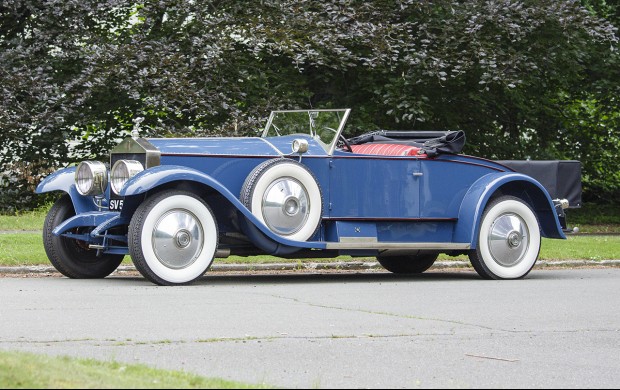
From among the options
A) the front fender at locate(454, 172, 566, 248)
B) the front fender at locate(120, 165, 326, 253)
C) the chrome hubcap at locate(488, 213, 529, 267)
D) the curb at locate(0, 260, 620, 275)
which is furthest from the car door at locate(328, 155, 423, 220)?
the curb at locate(0, 260, 620, 275)

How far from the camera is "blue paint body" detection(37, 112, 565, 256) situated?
11758 mm

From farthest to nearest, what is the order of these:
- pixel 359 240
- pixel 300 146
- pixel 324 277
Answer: pixel 324 277 < pixel 359 240 < pixel 300 146

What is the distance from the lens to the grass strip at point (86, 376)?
17.4 ft

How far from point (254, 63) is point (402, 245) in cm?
1056

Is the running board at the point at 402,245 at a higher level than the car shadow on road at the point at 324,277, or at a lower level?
higher

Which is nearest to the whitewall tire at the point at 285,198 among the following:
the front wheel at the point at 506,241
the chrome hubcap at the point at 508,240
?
the front wheel at the point at 506,241

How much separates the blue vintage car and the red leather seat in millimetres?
13

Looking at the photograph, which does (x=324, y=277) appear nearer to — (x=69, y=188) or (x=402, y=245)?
(x=402, y=245)

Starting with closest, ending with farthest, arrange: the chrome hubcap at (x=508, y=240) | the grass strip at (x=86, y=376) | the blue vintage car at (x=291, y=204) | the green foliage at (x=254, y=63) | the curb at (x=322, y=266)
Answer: the grass strip at (x=86, y=376)
the blue vintage car at (x=291, y=204)
the chrome hubcap at (x=508, y=240)
the curb at (x=322, y=266)
the green foliage at (x=254, y=63)

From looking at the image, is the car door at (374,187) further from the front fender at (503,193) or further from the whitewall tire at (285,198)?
the front fender at (503,193)

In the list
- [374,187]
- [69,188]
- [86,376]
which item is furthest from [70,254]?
[86,376]

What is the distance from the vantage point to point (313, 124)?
42.7 ft

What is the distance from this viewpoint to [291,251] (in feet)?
39.9

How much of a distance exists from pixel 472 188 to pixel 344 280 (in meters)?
1.74
